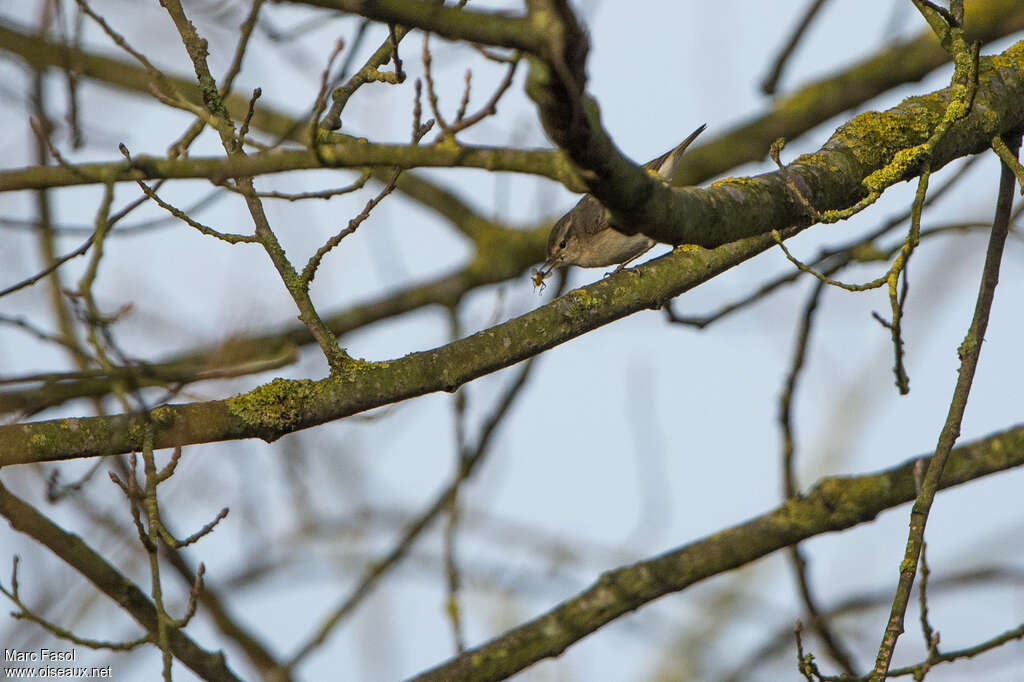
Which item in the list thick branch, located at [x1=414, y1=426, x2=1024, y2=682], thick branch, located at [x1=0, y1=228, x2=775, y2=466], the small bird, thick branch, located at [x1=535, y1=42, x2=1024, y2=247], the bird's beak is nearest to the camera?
thick branch, located at [x1=535, y1=42, x2=1024, y2=247]

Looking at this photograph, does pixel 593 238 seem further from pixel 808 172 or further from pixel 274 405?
pixel 274 405

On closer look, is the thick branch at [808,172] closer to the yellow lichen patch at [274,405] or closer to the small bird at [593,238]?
the yellow lichen patch at [274,405]

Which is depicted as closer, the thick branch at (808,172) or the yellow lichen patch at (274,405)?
A: the thick branch at (808,172)

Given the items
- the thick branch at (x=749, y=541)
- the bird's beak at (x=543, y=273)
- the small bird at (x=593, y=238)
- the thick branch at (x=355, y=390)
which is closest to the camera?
the thick branch at (x=355, y=390)

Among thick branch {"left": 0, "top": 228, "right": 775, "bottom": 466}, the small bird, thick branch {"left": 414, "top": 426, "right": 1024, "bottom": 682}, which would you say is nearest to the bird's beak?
the small bird

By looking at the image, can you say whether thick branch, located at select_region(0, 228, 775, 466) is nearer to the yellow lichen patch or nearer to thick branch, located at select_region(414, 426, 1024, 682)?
the yellow lichen patch

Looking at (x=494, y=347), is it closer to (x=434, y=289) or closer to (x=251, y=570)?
(x=434, y=289)

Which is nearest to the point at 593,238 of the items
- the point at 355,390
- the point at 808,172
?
the point at 808,172

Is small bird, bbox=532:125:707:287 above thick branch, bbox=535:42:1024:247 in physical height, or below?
above

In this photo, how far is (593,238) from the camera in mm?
5578

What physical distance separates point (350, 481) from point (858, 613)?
3636 mm

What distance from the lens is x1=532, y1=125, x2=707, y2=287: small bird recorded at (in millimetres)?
5445

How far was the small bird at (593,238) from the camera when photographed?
5445 mm

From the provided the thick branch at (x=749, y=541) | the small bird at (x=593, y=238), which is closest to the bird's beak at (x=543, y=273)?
the small bird at (x=593, y=238)
